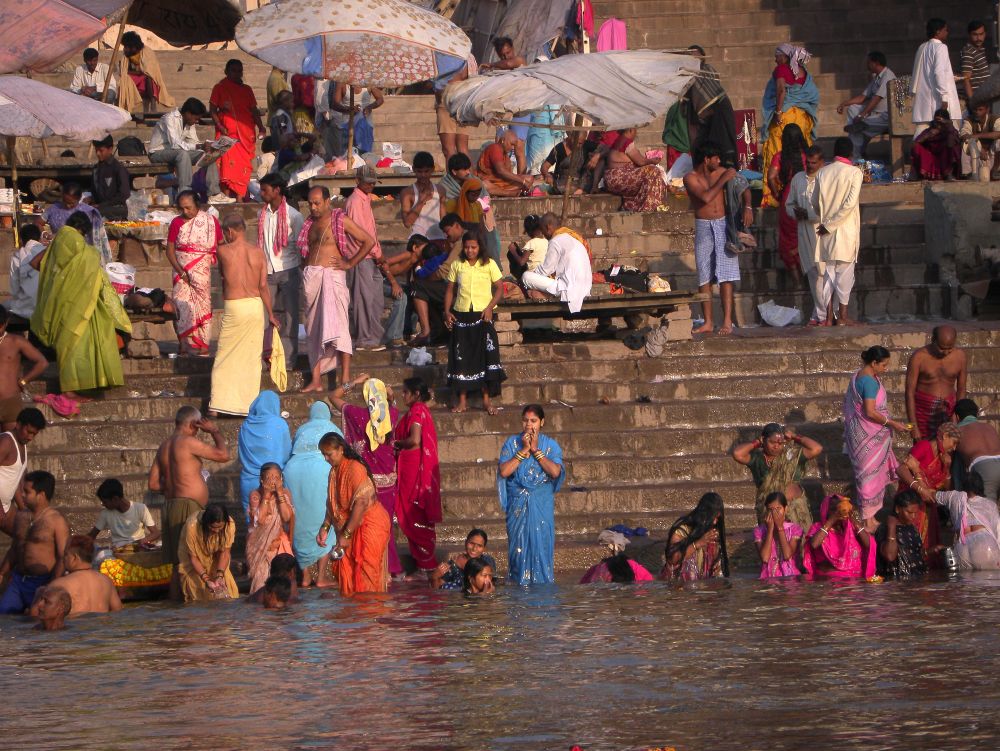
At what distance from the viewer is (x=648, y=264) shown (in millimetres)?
16641

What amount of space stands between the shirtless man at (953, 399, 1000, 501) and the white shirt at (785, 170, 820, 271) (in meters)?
3.18

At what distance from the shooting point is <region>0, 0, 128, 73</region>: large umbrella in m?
14.6

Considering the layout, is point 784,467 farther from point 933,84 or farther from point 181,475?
point 933,84

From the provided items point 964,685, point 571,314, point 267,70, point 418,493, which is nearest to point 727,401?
point 571,314

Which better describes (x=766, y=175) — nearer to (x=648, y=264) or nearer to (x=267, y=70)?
(x=648, y=264)

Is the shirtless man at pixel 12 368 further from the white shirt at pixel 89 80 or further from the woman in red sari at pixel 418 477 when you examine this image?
the white shirt at pixel 89 80

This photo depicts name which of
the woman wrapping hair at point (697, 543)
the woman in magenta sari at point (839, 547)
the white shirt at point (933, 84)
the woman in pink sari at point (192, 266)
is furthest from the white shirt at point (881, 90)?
the woman wrapping hair at point (697, 543)

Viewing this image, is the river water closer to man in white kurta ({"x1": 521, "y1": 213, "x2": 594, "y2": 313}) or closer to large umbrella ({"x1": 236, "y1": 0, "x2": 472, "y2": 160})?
man in white kurta ({"x1": 521, "y1": 213, "x2": 594, "y2": 313})

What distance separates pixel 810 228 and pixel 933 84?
3.31m

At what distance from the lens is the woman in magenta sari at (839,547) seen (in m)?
11.8

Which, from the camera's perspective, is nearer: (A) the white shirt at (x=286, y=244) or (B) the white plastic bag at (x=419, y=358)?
(B) the white plastic bag at (x=419, y=358)

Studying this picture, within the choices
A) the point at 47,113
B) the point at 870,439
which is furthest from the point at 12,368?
the point at 870,439

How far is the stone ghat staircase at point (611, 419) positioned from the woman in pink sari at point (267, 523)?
4.12 ft

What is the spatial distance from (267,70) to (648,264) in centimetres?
763
